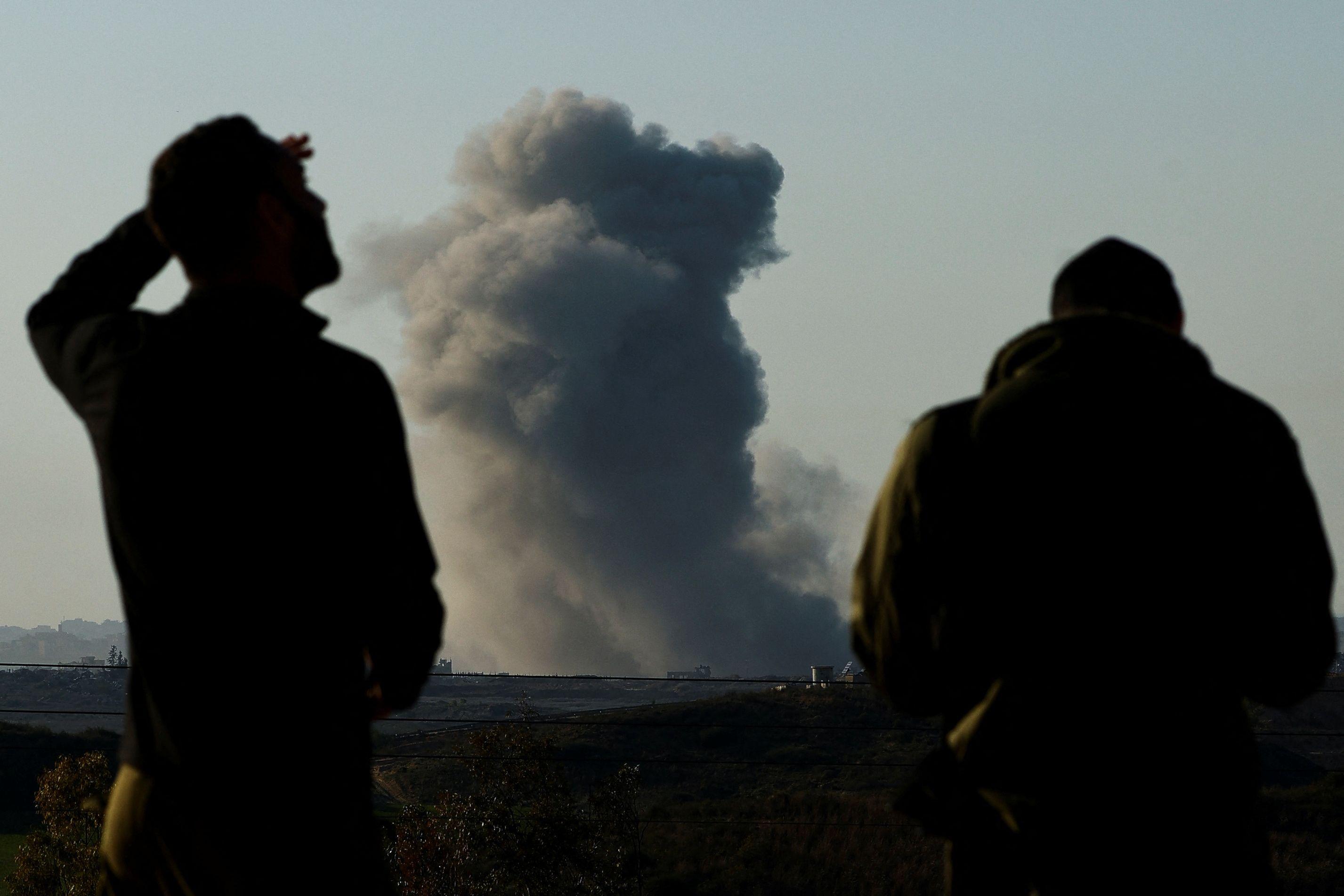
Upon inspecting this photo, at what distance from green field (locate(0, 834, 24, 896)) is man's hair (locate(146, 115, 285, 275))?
5154 centimetres

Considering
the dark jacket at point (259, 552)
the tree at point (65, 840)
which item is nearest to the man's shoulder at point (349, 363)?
the dark jacket at point (259, 552)

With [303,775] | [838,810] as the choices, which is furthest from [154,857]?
[838,810]

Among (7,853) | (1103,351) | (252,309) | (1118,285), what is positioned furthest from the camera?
(7,853)

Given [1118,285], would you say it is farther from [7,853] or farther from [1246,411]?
[7,853]

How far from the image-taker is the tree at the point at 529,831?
4628cm

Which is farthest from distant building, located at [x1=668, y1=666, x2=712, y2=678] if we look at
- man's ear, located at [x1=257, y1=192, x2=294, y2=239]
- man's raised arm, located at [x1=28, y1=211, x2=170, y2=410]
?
man's ear, located at [x1=257, y1=192, x2=294, y2=239]

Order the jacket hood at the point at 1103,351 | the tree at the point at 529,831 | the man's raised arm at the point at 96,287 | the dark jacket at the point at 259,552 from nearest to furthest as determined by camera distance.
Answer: the dark jacket at the point at 259,552
the jacket hood at the point at 1103,351
the man's raised arm at the point at 96,287
the tree at the point at 529,831

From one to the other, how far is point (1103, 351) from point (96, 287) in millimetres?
1770

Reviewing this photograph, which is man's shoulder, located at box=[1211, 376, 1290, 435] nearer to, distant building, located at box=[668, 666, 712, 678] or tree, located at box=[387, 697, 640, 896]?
tree, located at box=[387, 697, 640, 896]

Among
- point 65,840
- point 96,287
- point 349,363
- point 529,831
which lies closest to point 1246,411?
point 349,363

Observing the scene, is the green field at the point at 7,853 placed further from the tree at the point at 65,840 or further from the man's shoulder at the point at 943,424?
the man's shoulder at the point at 943,424

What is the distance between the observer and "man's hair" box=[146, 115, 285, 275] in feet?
7.99

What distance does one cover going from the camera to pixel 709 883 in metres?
53.0

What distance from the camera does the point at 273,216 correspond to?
2.47m
